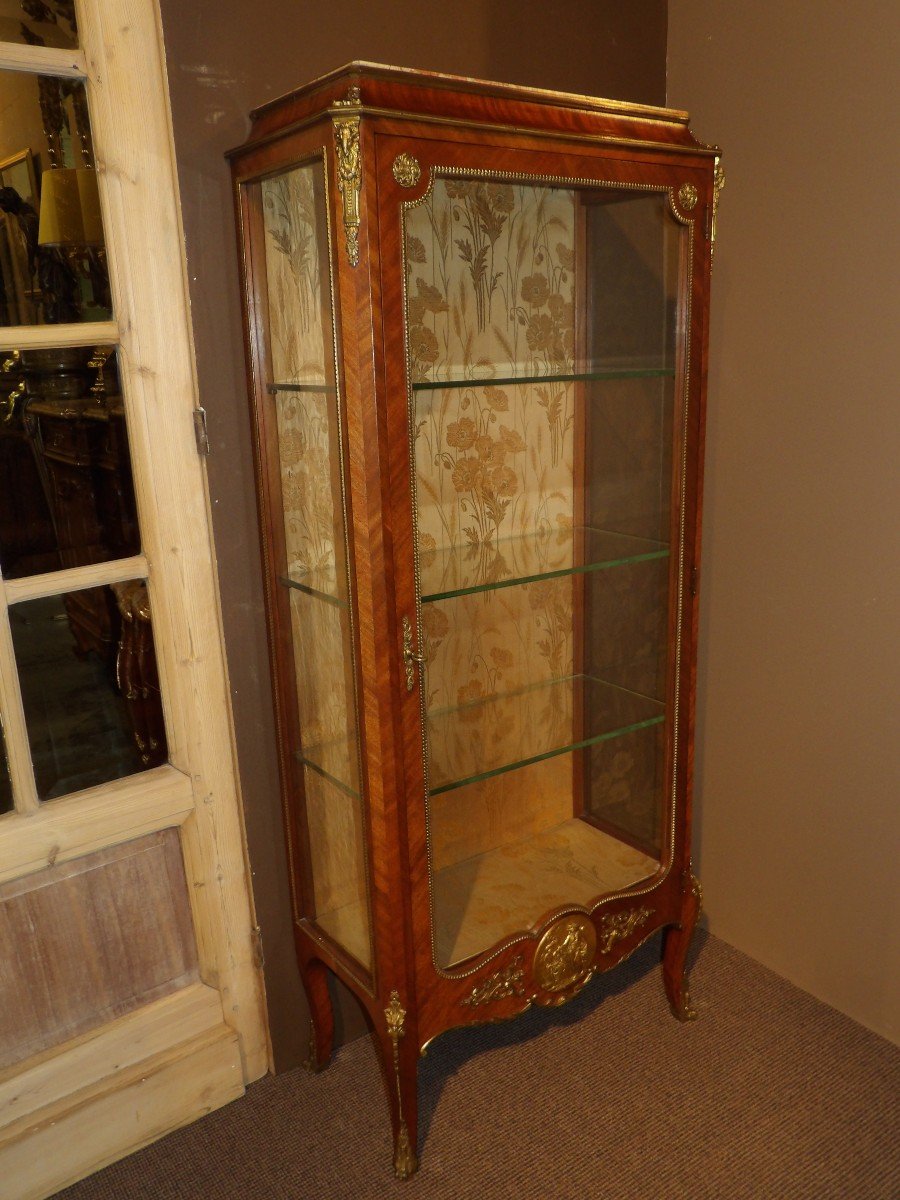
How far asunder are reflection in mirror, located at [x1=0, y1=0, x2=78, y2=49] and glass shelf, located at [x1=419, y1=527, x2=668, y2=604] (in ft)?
3.32

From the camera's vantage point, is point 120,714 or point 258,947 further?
point 258,947

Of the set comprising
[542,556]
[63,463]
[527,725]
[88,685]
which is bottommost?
[527,725]

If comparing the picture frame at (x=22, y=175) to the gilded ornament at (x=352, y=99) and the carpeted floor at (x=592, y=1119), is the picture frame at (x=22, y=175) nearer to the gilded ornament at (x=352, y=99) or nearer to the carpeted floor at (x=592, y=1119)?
the gilded ornament at (x=352, y=99)

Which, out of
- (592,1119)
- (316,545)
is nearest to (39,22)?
(316,545)

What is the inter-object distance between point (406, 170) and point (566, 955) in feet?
4.58

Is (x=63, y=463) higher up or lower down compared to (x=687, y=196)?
lower down

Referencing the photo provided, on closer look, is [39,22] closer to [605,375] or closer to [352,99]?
[352,99]

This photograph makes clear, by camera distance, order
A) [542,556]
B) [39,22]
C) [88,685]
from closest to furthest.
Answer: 1. [39,22]
2. [88,685]
3. [542,556]

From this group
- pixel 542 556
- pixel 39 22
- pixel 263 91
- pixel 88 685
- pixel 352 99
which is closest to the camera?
pixel 352 99

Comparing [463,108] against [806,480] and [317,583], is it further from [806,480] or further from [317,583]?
[806,480]

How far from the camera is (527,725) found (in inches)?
73.9

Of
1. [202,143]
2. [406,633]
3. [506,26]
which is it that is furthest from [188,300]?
[506,26]

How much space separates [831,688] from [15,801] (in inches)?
64.0

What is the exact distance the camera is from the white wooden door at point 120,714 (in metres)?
1.54
